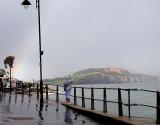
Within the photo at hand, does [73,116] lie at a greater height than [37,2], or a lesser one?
lesser

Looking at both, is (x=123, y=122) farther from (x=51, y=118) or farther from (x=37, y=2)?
(x=37, y=2)

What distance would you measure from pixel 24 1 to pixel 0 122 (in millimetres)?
14279

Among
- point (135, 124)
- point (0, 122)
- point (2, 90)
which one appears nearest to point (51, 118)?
point (0, 122)

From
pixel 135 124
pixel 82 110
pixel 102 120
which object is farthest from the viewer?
pixel 82 110

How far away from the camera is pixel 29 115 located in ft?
74.4

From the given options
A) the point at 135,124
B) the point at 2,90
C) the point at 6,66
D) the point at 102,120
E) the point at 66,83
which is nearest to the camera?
the point at 135,124

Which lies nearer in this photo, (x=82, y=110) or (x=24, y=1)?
(x=82, y=110)

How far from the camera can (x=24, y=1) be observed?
3167 centimetres

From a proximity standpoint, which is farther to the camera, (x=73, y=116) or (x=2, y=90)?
(x=2, y=90)

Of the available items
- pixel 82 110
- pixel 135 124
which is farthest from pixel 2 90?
pixel 135 124

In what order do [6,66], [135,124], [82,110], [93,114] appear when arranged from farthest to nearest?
[6,66], [82,110], [93,114], [135,124]

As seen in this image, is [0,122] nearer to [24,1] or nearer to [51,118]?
[51,118]

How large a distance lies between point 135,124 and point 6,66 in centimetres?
8650

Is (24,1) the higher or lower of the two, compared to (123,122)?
higher
